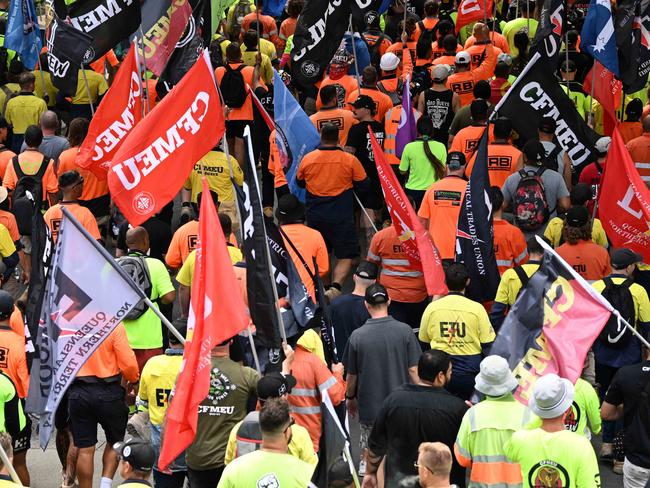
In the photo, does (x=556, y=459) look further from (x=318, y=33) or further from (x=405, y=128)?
(x=318, y=33)

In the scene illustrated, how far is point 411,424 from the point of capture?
9.38m

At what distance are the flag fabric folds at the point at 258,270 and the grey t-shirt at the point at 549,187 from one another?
4422mm

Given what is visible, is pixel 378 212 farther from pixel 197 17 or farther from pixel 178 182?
pixel 178 182

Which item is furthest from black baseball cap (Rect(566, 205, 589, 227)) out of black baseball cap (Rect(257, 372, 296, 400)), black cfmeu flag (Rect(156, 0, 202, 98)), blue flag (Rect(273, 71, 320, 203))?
black cfmeu flag (Rect(156, 0, 202, 98))

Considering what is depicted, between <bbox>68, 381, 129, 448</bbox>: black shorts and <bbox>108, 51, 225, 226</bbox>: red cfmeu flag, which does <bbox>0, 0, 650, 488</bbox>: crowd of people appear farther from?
<bbox>108, 51, 225, 226</bbox>: red cfmeu flag

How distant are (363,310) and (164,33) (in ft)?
15.4

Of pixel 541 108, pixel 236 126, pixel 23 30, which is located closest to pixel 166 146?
pixel 541 108

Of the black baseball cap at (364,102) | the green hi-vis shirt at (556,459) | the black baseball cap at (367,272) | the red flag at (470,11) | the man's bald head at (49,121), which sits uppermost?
the green hi-vis shirt at (556,459)

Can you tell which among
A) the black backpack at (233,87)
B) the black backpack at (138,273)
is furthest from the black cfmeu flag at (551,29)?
the black backpack at (138,273)

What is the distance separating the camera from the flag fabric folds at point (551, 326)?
918 cm

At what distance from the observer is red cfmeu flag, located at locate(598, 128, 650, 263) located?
12.3m

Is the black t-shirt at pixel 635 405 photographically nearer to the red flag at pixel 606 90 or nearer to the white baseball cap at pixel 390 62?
the red flag at pixel 606 90

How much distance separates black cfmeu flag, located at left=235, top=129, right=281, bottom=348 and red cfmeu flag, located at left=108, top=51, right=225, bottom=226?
3.93 ft

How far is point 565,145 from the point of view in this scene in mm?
13484
